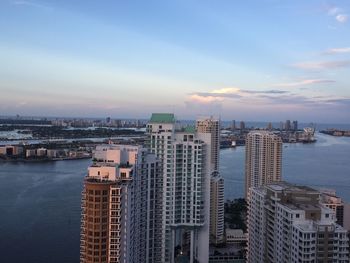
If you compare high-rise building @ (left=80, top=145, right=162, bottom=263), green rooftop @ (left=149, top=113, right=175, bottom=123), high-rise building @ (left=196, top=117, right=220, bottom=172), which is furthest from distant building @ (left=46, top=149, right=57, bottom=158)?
high-rise building @ (left=80, top=145, right=162, bottom=263)

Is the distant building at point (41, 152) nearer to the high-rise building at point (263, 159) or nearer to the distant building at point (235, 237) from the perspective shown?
the high-rise building at point (263, 159)

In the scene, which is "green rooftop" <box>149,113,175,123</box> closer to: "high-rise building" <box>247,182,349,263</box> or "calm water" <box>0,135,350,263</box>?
"high-rise building" <box>247,182,349,263</box>

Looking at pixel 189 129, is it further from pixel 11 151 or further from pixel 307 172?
pixel 11 151

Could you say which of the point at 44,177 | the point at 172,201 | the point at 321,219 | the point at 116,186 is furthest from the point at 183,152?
the point at 44,177

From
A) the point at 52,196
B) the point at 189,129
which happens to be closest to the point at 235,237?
the point at 189,129

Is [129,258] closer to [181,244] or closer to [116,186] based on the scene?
[116,186]

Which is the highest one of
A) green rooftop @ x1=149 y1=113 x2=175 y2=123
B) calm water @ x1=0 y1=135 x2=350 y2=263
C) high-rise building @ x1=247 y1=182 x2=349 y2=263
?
green rooftop @ x1=149 y1=113 x2=175 y2=123

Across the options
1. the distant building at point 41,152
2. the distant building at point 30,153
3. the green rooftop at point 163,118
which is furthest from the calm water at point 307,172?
the distant building at point 30,153
